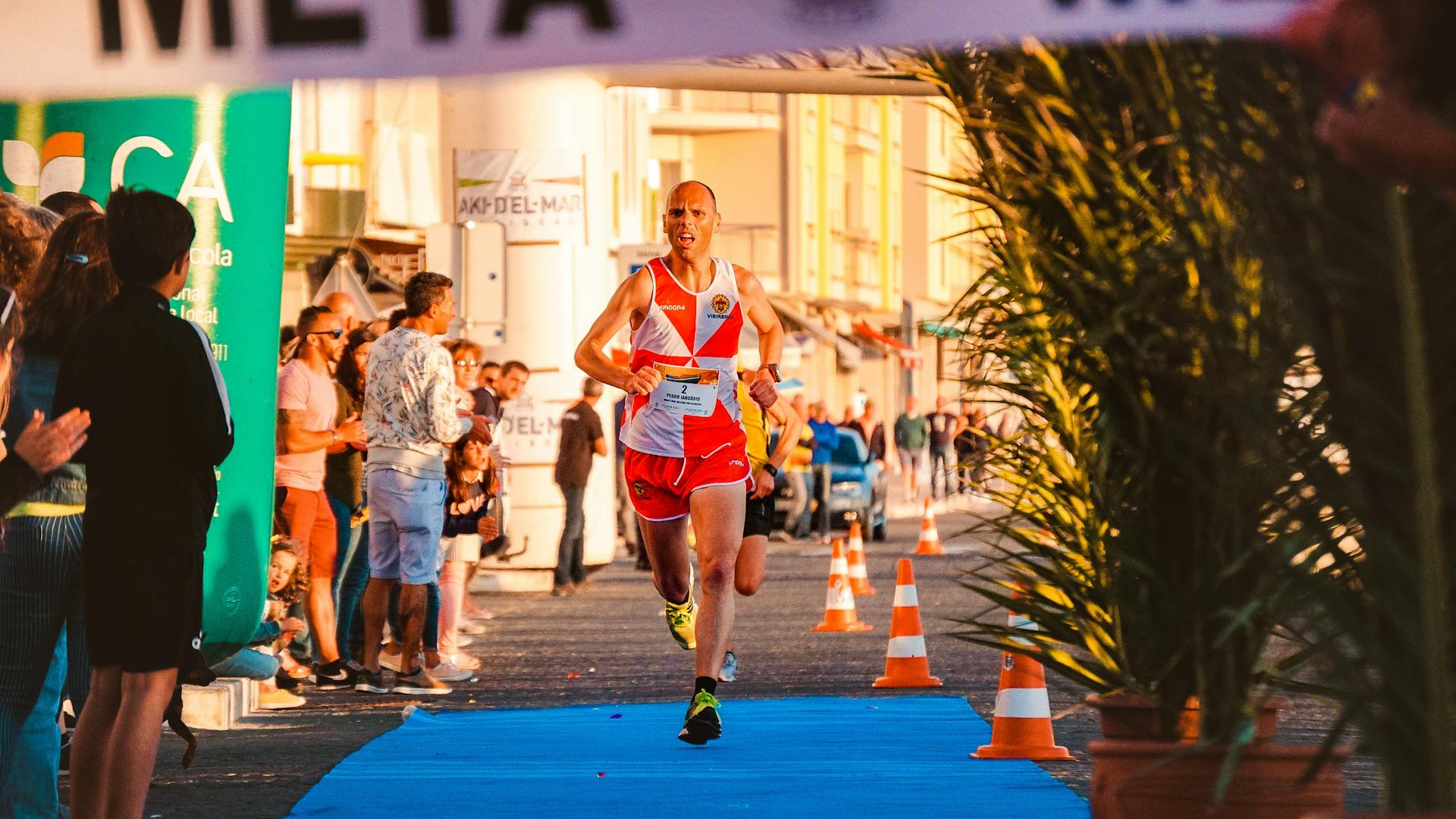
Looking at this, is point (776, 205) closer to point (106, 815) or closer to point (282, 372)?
point (282, 372)

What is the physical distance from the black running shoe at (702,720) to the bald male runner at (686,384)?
0.26 feet

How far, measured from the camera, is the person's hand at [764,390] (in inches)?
392

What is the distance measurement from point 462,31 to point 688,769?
511 cm

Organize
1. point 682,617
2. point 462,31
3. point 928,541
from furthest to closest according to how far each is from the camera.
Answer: point 928,541
point 682,617
point 462,31

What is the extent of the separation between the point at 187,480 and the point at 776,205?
5609 centimetres

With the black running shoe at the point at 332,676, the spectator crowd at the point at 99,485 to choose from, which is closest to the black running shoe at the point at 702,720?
the spectator crowd at the point at 99,485

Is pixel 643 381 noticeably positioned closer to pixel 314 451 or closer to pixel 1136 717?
pixel 314 451

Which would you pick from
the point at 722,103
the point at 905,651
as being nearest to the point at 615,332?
the point at 905,651

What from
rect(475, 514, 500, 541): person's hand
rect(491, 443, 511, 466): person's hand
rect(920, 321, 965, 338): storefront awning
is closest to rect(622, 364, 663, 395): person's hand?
rect(920, 321, 965, 338): storefront awning

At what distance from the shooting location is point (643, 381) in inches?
389

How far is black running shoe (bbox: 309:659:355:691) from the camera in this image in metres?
12.6

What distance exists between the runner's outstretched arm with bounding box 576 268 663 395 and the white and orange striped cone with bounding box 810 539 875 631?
22.3 feet

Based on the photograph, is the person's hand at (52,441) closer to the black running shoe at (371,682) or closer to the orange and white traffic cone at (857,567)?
the black running shoe at (371,682)

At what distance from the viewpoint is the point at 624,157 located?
119 feet
